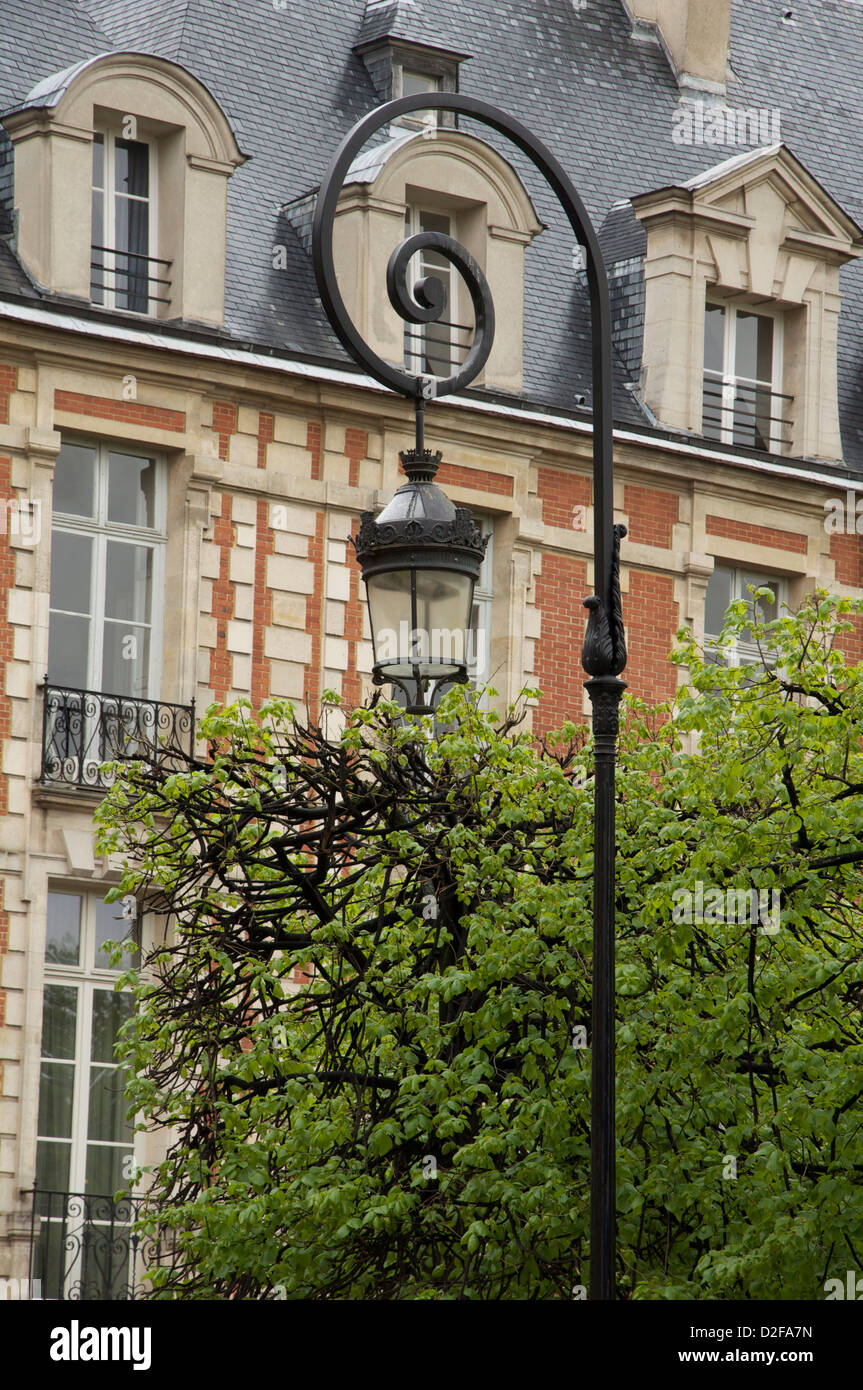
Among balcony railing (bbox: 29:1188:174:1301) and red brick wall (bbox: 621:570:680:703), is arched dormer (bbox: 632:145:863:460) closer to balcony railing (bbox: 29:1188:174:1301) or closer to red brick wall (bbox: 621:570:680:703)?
red brick wall (bbox: 621:570:680:703)

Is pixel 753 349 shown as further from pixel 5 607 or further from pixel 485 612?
pixel 5 607

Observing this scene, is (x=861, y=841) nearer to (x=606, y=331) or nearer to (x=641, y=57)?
(x=606, y=331)

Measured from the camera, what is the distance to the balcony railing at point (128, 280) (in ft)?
64.8

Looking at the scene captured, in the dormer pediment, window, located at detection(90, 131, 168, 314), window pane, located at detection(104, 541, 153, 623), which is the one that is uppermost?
the dormer pediment

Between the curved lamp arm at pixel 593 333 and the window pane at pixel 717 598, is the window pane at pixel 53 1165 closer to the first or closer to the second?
the window pane at pixel 717 598

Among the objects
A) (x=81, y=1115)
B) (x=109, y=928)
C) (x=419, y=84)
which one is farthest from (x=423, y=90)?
(x=81, y=1115)

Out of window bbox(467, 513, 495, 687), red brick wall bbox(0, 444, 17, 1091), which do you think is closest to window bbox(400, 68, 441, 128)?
window bbox(467, 513, 495, 687)

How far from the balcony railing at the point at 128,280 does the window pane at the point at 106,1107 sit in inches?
223

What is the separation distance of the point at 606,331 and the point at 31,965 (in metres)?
10.1

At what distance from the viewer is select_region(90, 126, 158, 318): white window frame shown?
64.9 ft

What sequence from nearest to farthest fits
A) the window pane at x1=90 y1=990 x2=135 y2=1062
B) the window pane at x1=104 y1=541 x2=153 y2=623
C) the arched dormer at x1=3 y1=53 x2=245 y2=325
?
the window pane at x1=90 y1=990 x2=135 y2=1062, the arched dormer at x1=3 y1=53 x2=245 y2=325, the window pane at x1=104 y1=541 x2=153 y2=623

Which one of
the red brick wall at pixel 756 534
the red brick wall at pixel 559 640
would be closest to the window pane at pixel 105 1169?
the red brick wall at pixel 559 640

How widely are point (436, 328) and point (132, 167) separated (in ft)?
9.09

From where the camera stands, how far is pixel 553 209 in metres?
23.1
